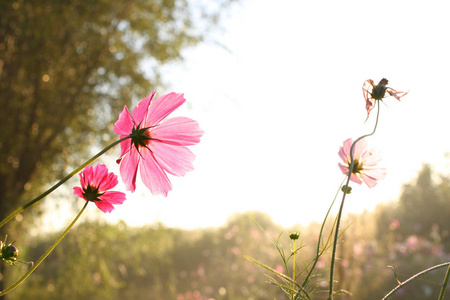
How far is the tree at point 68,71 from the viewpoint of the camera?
2102 mm

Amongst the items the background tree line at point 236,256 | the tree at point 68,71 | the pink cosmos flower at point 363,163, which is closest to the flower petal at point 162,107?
the pink cosmos flower at point 363,163

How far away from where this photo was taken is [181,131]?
32 cm

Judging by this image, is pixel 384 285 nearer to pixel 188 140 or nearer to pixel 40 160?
pixel 40 160

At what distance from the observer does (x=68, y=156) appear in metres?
2.55

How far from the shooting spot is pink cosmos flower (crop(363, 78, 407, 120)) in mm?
266

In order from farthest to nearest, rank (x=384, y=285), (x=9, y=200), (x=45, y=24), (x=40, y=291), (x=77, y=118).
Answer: (x=40, y=291)
(x=384, y=285)
(x=77, y=118)
(x=9, y=200)
(x=45, y=24)

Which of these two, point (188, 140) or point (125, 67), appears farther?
point (125, 67)

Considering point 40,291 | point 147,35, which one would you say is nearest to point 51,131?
point 147,35

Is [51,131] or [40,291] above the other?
[51,131]

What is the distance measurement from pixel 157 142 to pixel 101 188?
0.06 meters

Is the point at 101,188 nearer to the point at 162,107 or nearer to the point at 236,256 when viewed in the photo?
the point at 162,107

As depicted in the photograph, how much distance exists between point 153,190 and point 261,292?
276 centimetres

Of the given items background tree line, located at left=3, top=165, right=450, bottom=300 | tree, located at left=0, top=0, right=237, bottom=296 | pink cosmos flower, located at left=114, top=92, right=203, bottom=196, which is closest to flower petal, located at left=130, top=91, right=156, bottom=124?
pink cosmos flower, located at left=114, top=92, right=203, bottom=196

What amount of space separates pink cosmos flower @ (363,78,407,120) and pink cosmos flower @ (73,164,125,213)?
0.64ft
